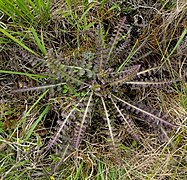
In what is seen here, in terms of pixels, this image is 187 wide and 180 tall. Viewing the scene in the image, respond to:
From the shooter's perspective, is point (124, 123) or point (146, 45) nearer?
point (124, 123)

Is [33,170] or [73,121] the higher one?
[73,121]

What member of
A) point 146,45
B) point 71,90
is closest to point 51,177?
point 71,90

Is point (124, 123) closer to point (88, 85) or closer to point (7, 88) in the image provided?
point (88, 85)

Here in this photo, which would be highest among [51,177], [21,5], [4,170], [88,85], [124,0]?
[21,5]

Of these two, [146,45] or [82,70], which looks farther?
[146,45]

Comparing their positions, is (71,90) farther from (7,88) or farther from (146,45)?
(146,45)

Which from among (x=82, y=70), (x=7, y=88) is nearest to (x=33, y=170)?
(x=7, y=88)
